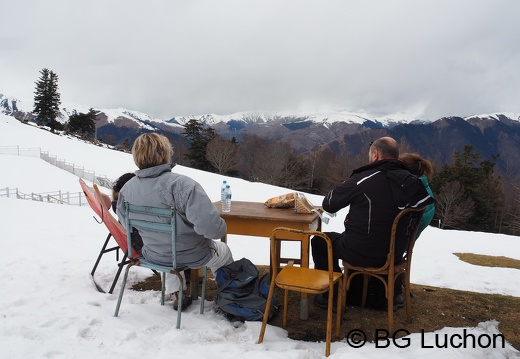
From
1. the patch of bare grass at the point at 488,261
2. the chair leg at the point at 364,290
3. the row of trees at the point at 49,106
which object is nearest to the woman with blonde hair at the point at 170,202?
the chair leg at the point at 364,290

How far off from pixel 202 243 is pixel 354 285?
198cm

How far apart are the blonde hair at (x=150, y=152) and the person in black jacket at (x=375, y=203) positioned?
1774mm

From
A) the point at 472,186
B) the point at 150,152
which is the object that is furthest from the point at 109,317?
the point at 472,186

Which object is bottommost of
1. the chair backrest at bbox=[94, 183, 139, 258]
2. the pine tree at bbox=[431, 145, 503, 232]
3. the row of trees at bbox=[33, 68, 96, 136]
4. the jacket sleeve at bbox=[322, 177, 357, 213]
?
the pine tree at bbox=[431, 145, 503, 232]

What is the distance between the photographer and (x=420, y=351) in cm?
292

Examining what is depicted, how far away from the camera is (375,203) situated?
3.34 metres

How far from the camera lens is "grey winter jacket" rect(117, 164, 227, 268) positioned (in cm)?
327

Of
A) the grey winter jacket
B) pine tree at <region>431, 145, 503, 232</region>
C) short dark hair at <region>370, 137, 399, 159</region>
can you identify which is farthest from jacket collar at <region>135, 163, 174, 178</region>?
pine tree at <region>431, 145, 503, 232</region>

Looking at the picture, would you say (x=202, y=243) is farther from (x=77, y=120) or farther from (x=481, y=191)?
(x=77, y=120)

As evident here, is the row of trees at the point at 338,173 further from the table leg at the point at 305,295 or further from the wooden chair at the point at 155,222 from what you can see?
the wooden chair at the point at 155,222

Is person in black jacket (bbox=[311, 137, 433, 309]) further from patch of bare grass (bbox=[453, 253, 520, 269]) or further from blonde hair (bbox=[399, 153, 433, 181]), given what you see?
patch of bare grass (bbox=[453, 253, 520, 269])

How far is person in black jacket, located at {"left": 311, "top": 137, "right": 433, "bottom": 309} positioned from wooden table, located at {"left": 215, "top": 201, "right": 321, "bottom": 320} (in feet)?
1.14

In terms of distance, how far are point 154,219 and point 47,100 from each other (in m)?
74.1

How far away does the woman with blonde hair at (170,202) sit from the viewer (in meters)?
3.27
